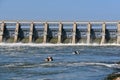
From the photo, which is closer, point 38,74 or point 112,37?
point 38,74

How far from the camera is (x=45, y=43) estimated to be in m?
105

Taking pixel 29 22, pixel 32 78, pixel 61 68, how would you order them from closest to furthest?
pixel 32 78, pixel 61 68, pixel 29 22

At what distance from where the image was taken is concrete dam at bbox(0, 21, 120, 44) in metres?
103

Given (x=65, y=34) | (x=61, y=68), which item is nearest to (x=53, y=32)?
(x=65, y=34)

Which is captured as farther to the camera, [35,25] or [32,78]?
[35,25]

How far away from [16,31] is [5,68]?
5930 centimetres

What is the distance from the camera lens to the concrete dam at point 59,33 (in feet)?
Answer: 337

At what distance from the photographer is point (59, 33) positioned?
10250 cm

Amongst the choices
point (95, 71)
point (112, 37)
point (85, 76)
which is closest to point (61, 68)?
point (95, 71)

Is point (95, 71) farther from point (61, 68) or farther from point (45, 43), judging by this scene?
point (45, 43)

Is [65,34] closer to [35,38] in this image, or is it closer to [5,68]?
[35,38]

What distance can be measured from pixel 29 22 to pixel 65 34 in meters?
9.17

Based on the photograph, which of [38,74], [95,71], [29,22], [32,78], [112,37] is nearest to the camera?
[32,78]

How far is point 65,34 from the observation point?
350ft
